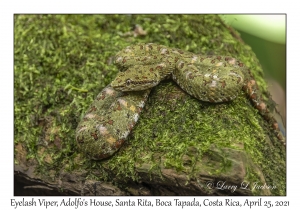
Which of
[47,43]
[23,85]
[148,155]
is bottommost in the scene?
[148,155]

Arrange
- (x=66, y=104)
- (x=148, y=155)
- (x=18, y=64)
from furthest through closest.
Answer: (x=18, y=64) → (x=66, y=104) → (x=148, y=155)

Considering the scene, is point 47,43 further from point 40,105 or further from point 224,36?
point 224,36

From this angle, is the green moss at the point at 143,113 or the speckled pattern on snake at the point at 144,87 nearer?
the green moss at the point at 143,113

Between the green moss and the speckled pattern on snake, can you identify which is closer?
the green moss

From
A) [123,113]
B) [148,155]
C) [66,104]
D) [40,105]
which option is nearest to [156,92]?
[123,113]
